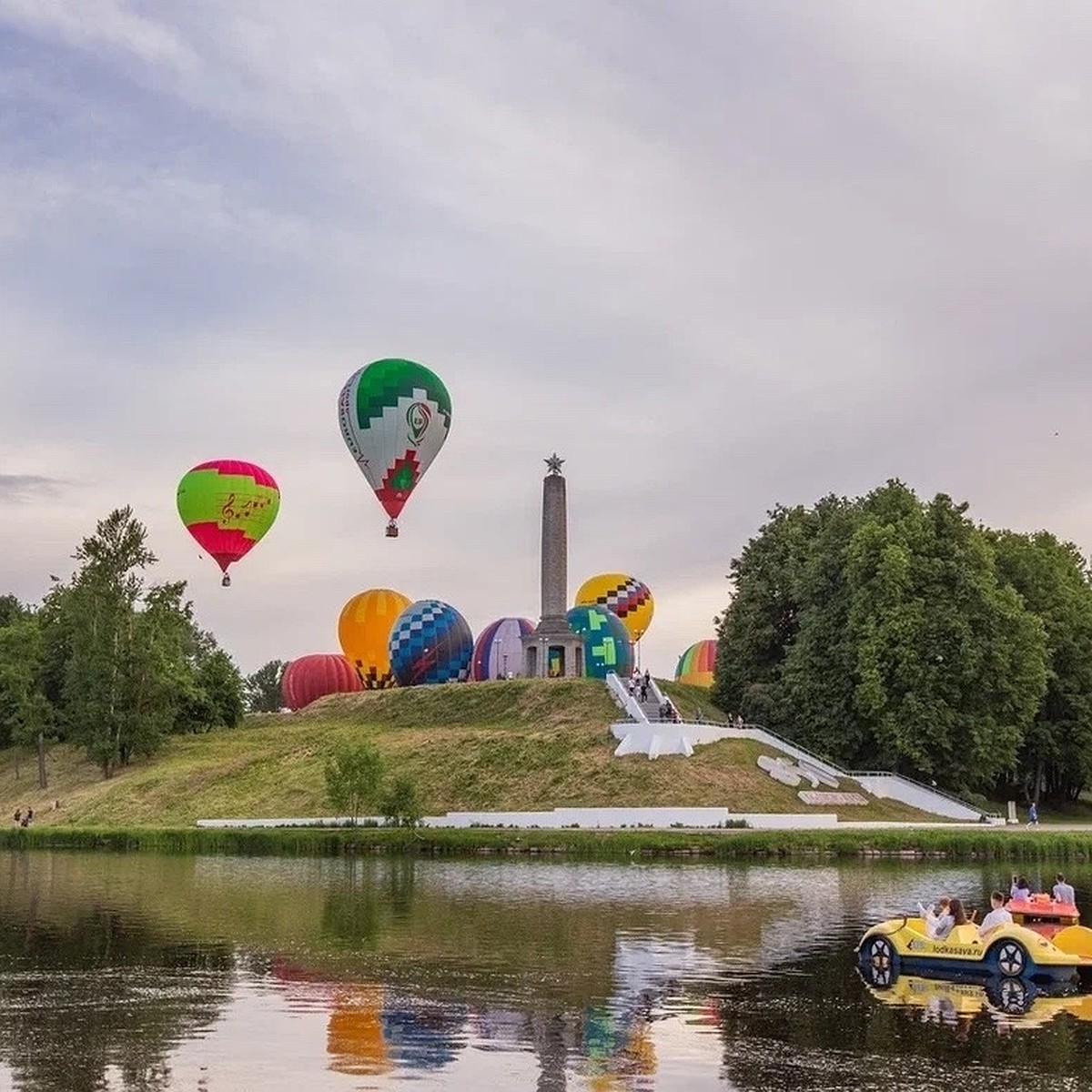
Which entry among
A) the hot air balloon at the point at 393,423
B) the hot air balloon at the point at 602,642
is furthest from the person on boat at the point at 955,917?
the hot air balloon at the point at 602,642

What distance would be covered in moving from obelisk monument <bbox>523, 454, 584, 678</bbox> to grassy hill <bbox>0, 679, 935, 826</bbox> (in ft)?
11.2

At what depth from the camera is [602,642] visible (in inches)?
A: 4429

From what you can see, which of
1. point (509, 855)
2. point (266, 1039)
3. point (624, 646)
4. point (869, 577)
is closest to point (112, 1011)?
point (266, 1039)

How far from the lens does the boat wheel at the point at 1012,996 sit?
25.6 m

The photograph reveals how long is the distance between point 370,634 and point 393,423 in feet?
145

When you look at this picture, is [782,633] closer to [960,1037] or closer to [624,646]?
[624,646]

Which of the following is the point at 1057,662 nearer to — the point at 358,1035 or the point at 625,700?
the point at 625,700

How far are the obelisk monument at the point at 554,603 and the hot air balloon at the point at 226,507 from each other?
17.4 metres

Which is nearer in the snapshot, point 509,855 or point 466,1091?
point 466,1091

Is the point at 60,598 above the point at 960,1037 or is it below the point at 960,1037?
above

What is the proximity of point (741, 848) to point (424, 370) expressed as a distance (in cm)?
3941

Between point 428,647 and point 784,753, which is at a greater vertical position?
point 428,647

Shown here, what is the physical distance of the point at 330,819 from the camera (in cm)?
7381

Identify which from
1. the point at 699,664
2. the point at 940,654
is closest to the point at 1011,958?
the point at 940,654
